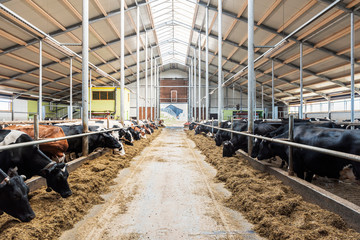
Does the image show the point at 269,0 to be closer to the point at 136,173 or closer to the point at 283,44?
the point at 283,44

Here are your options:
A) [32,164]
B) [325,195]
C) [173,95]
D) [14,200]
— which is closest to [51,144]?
[32,164]

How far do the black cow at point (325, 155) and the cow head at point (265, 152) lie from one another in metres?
0.82

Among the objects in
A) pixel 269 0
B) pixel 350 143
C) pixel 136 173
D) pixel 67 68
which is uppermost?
pixel 269 0

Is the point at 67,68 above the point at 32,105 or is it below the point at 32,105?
above

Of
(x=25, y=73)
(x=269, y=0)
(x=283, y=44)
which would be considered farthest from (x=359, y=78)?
(x=25, y=73)

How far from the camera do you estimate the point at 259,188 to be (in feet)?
12.6

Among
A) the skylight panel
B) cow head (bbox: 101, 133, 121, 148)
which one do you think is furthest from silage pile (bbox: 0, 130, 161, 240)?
the skylight panel

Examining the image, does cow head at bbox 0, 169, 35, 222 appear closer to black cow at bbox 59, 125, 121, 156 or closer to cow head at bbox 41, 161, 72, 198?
cow head at bbox 41, 161, 72, 198

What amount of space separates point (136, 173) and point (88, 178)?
4.26ft

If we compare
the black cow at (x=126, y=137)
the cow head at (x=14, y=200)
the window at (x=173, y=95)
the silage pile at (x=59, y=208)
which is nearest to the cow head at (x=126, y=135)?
the black cow at (x=126, y=137)

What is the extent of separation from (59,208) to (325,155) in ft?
13.9

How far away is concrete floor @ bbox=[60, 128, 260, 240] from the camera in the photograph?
2.61 meters

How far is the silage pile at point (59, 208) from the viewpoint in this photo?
2.40 m

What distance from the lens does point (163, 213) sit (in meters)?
3.15
